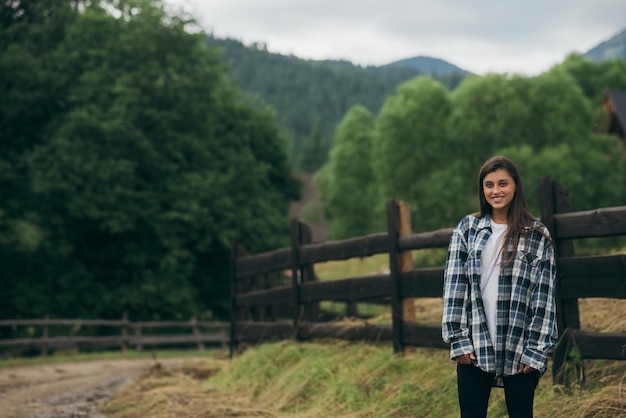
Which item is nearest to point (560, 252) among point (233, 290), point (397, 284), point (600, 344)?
point (600, 344)

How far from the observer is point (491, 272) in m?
3.91

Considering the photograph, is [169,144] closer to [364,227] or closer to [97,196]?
[97,196]

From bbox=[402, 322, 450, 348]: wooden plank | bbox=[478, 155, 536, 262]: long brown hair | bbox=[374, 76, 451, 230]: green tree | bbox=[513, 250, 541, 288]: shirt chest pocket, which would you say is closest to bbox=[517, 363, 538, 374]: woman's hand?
bbox=[513, 250, 541, 288]: shirt chest pocket

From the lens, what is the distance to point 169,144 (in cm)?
2673

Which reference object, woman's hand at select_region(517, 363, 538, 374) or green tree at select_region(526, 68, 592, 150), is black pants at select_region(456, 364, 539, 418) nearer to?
woman's hand at select_region(517, 363, 538, 374)

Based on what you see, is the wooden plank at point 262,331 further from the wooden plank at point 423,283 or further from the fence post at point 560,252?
the fence post at point 560,252

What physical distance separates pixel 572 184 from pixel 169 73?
1543cm

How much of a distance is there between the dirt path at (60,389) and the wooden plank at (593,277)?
4387mm

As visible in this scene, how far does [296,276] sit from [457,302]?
611 centimetres

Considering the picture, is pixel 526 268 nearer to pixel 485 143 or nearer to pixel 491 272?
pixel 491 272

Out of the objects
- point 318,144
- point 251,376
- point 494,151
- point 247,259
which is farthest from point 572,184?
point 318,144

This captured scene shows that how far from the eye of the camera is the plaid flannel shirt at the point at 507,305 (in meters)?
3.78

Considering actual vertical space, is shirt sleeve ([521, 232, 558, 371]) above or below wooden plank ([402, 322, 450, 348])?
above

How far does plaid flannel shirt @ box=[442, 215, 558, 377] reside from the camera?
378cm
